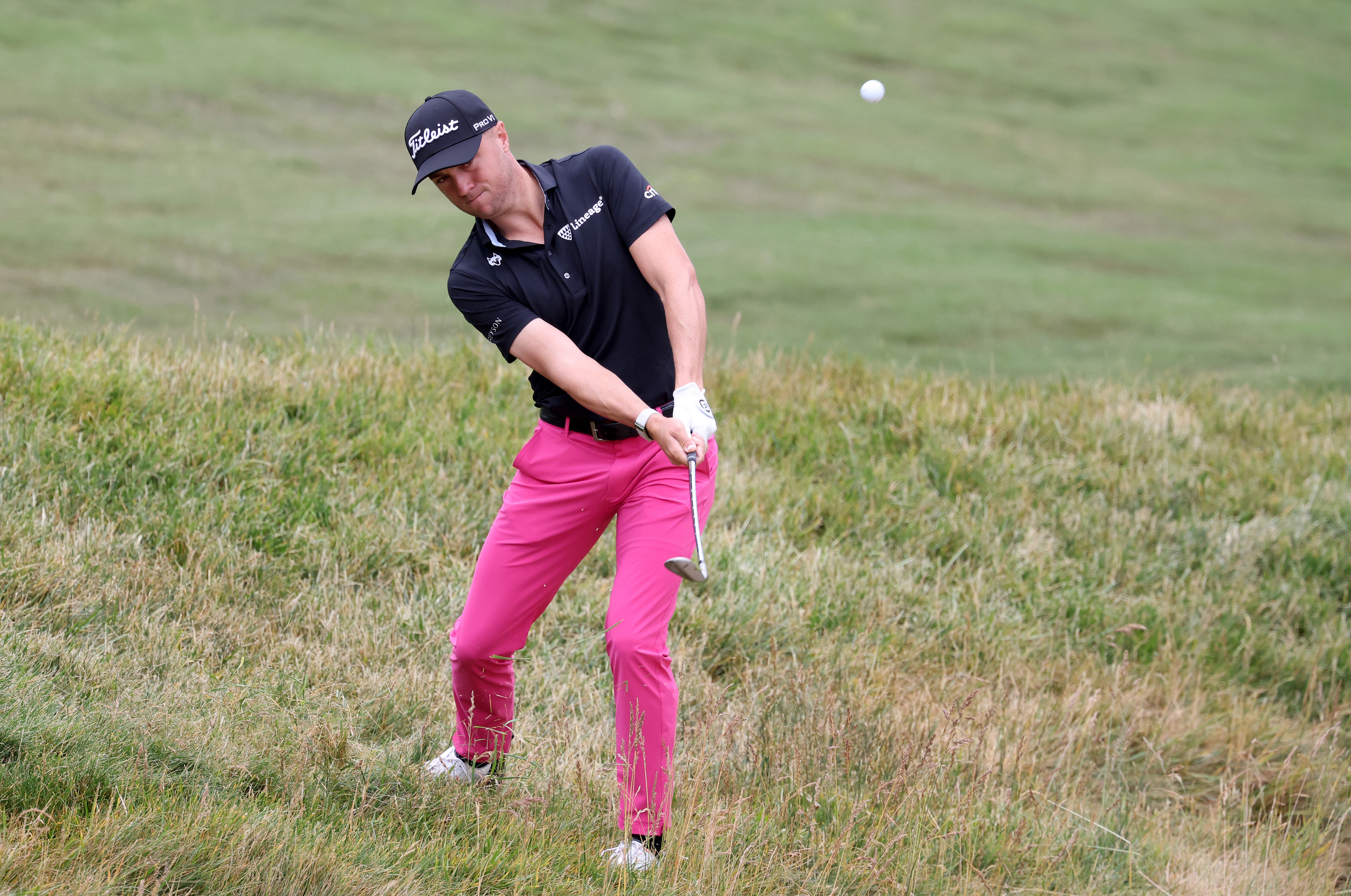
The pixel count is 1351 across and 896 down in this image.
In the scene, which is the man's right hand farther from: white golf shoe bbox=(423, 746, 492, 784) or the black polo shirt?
white golf shoe bbox=(423, 746, 492, 784)

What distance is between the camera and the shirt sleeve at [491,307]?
394 cm

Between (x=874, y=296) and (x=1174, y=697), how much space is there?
6761 mm

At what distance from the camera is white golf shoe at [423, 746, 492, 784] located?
161 inches

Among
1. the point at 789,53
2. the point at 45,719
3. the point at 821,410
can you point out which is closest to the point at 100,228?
the point at 821,410

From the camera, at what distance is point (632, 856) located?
3635mm

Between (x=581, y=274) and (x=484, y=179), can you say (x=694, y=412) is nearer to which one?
(x=581, y=274)

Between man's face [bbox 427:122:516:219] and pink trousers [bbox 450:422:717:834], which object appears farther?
man's face [bbox 427:122:516:219]

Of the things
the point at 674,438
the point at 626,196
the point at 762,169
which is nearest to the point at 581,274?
the point at 626,196

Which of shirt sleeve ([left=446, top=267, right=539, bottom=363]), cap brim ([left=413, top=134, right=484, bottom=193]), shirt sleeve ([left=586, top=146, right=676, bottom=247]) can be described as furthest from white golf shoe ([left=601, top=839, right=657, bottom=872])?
cap brim ([left=413, top=134, right=484, bottom=193])

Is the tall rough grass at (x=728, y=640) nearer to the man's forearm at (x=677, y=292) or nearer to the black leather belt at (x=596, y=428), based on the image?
the black leather belt at (x=596, y=428)

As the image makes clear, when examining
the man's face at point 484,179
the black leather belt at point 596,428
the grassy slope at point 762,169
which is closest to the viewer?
the man's face at point 484,179

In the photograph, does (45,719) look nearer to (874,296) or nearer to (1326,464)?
(1326,464)

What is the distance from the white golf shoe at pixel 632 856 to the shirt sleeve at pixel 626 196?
191cm

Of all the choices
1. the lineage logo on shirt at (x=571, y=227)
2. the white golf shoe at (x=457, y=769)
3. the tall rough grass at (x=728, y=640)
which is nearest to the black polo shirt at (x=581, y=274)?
the lineage logo on shirt at (x=571, y=227)
